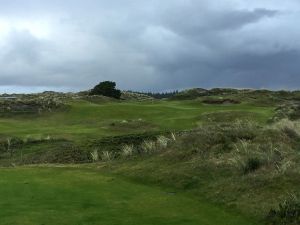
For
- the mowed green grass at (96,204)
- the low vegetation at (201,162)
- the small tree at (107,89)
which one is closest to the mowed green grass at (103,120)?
the low vegetation at (201,162)

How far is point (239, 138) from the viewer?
26828mm

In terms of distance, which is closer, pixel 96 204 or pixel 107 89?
pixel 96 204

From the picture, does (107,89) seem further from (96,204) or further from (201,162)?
(96,204)

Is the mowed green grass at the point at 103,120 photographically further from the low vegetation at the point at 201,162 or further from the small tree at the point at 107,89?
the small tree at the point at 107,89

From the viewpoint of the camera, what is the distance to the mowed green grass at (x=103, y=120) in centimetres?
5200

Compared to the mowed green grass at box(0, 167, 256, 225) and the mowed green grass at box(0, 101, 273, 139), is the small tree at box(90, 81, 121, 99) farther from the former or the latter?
the mowed green grass at box(0, 167, 256, 225)

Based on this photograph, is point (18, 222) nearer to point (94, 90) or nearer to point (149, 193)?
point (149, 193)

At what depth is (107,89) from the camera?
104062 mm

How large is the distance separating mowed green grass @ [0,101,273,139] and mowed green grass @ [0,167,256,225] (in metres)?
26.2

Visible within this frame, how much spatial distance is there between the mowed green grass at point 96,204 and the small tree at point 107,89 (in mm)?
79853

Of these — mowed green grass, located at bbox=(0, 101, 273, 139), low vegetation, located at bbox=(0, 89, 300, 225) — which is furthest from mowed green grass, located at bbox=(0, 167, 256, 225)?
mowed green grass, located at bbox=(0, 101, 273, 139)

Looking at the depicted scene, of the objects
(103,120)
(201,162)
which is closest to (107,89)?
(103,120)

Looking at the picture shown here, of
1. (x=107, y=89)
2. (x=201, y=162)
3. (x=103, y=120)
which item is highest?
(x=107, y=89)

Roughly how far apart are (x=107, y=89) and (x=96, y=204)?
8714 cm
